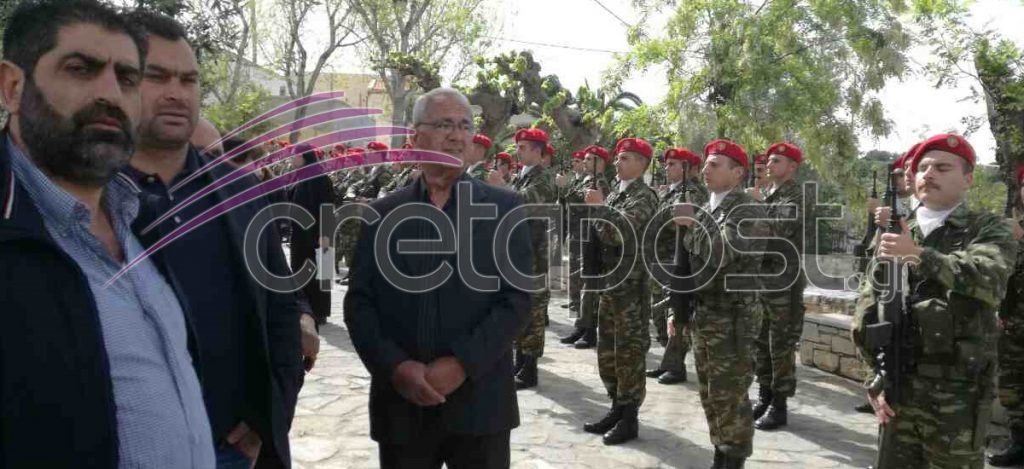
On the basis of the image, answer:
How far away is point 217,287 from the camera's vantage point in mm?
2262

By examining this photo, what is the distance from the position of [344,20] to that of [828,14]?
89.2 feet

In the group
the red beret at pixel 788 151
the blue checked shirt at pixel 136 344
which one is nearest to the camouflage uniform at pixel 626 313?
the red beret at pixel 788 151

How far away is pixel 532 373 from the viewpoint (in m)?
6.80

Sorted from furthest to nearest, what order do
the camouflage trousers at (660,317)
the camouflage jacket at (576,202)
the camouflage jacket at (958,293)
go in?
the camouflage jacket at (576,202) → the camouflage trousers at (660,317) → the camouflage jacket at (958,293)

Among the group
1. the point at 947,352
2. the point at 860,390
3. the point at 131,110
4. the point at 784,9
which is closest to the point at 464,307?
the point at 131,110

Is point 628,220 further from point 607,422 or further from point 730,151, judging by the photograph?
point 607,422

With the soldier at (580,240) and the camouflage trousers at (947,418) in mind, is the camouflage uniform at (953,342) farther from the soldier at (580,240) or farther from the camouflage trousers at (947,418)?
the soldier at (580,240)

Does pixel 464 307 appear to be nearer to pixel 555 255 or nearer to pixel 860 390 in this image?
pixel 860 390

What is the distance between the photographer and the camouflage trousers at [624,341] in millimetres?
5371

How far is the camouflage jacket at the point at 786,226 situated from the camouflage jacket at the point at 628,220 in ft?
3.59

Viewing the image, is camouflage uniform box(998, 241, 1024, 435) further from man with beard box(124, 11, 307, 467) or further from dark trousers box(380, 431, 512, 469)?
man with beard box(124, 11, 307, 467)

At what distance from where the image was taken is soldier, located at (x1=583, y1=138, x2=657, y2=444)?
536 centimetres

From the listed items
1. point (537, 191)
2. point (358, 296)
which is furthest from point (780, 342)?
point (358, 296)

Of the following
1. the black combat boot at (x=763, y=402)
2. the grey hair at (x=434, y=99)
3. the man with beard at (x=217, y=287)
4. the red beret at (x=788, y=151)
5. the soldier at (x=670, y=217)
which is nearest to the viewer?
the man with beard at (x=217, y=287)
